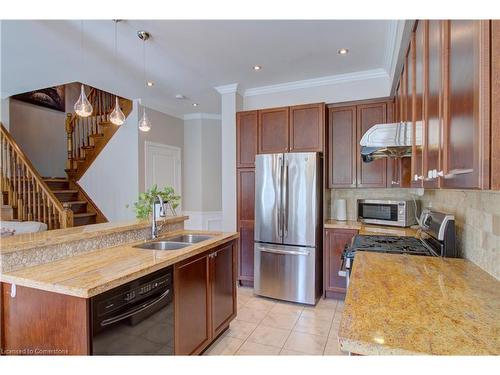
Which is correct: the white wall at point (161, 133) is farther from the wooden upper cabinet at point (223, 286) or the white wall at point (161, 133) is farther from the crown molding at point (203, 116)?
the wooden upper cabinet at point (223, 286)

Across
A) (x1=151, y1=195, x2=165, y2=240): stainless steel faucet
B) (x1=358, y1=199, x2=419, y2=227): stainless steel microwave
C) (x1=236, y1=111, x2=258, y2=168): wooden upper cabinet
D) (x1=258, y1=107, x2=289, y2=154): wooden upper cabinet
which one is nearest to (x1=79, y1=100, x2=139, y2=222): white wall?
(x1=236, y1=111, x2=258, y2=168): wooden upper cabinet

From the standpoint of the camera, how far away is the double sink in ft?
8.04

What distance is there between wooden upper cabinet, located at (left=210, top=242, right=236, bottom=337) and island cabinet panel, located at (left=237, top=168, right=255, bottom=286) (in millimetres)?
1094

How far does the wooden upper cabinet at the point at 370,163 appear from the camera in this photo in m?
3.44

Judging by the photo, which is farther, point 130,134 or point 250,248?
point 130,134

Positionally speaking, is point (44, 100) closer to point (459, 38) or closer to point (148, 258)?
point (148, 258)

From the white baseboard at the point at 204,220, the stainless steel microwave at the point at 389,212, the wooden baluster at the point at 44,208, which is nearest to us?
the stainless steel microwave at the point at 389,212

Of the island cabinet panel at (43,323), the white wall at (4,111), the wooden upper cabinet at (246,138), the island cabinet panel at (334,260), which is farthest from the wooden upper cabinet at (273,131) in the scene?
the white wall at (4,111)

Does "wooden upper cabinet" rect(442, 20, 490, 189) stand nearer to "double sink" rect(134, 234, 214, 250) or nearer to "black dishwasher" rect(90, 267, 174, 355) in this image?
"black dishwasher" rect(90, 267, 174, 355)

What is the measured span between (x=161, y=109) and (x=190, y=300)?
393 centimetres

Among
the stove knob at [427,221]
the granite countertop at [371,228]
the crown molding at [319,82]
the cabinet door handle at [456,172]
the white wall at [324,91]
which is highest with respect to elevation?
the crown molding at [319,82]

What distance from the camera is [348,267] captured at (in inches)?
85.9
